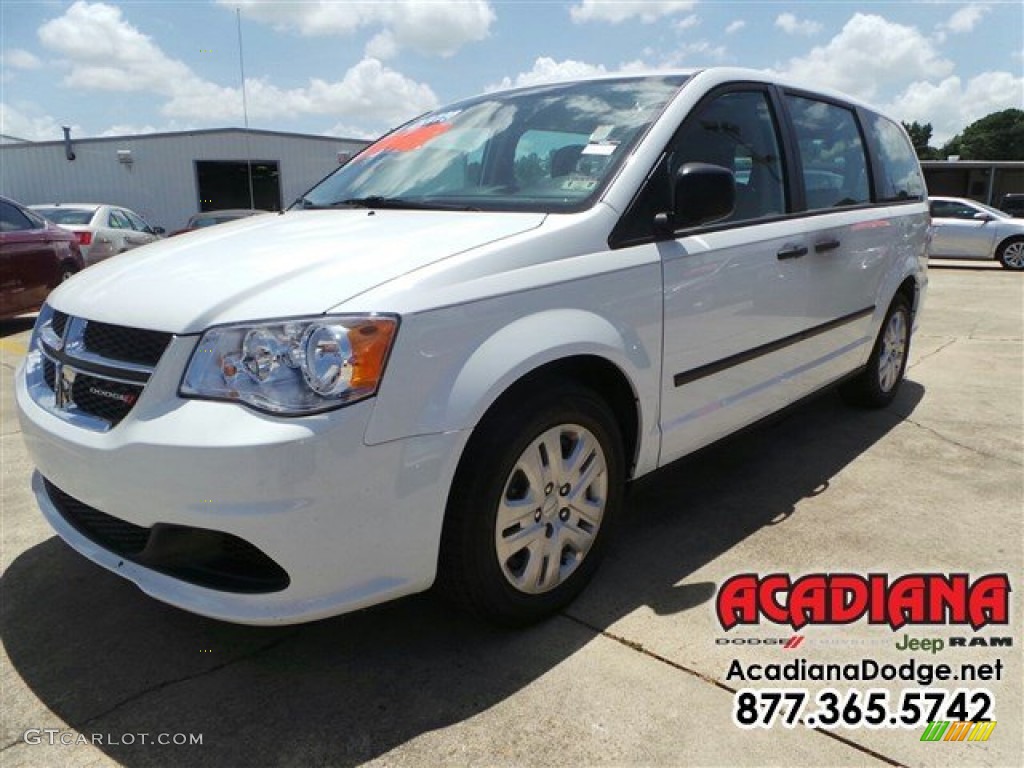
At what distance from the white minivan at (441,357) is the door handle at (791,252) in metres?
0.03

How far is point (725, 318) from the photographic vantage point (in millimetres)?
2857

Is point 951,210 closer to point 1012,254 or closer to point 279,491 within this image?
point 1012,254

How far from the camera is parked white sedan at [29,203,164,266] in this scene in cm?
1052

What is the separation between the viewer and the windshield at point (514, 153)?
8.41 ft

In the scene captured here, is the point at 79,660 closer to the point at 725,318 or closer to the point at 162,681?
the point at 162,681

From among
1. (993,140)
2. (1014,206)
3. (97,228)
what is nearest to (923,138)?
(993,140)

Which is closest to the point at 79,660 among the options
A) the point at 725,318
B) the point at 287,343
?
the point at 287,343

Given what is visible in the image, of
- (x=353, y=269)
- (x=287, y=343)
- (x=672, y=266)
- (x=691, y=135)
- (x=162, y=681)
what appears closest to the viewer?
(x=287, y=343)

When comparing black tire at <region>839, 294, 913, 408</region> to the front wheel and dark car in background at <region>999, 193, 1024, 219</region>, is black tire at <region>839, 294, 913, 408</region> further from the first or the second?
dark car in background at <region>999, 193, 1024, 219</region>

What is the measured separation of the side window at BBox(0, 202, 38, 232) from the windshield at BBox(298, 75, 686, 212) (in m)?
5.86

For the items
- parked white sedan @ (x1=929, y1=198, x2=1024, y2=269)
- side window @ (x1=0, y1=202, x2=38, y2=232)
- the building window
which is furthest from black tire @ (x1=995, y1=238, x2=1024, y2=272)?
the building window

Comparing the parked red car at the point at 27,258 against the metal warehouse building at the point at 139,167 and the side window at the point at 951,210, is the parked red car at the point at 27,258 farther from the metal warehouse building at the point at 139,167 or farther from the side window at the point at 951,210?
the metal warehouse building at the point at 139,167

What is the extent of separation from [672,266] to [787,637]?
124cm

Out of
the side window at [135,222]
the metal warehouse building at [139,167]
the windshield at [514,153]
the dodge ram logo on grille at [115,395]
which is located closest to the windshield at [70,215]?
the side window at [135,222]
